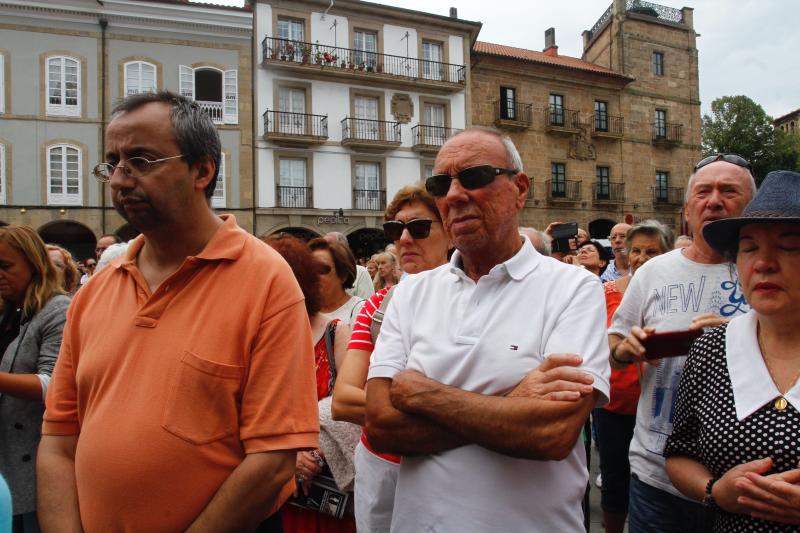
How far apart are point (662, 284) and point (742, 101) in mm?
41055

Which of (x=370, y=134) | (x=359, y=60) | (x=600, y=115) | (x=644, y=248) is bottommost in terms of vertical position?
(x=644, y=248)

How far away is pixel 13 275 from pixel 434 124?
22196mm

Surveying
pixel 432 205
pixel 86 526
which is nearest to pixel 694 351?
pixel 432 205

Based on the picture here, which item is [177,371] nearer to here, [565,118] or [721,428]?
[721,428]

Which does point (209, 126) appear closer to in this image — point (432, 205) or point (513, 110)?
point (432, 205)

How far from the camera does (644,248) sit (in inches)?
174

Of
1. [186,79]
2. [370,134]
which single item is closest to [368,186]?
[370,134]

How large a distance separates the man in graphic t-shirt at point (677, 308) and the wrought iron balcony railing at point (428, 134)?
835 inches

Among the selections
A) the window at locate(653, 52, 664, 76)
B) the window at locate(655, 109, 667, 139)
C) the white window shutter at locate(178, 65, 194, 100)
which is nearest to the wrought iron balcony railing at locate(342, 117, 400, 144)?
the white window shutter at locate(178, 65, 194, 100)

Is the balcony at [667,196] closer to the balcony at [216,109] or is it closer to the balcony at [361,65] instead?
the balcony at [361,65]

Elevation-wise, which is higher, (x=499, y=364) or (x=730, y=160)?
(x=730, y=160)

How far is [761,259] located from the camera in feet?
6.17

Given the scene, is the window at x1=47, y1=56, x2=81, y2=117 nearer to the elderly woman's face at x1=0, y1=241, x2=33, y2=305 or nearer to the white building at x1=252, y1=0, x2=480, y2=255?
the white building at x1=252, y1=0, x2=480, y2=255

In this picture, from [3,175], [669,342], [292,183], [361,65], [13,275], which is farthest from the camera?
[361,65]
